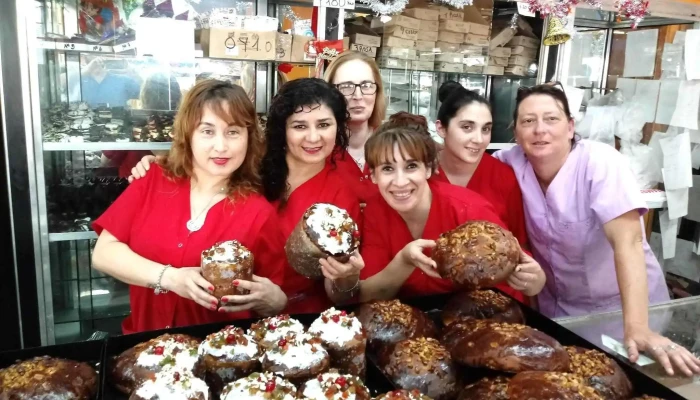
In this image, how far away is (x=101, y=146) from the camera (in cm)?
280

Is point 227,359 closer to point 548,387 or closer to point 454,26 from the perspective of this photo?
point 548,387

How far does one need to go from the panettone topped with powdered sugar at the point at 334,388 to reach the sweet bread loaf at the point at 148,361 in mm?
266

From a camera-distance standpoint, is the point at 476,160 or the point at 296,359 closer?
the point at 296,359

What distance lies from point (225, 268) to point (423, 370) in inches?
24.4

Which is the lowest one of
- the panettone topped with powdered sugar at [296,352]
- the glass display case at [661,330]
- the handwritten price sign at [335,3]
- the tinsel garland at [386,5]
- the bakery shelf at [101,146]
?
the glass display case at [661,330]

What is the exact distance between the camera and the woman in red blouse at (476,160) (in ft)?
7.11

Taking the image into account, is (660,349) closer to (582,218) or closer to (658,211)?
(582,218)

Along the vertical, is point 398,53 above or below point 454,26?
below

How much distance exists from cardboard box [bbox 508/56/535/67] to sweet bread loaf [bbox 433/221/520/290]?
270 centimetres

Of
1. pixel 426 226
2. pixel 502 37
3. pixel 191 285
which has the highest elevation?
pixel 502 37

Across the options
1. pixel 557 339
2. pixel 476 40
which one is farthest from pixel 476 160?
pixel 476 40

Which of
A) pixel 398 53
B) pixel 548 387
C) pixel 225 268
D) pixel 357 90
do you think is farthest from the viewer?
pixel 398 53

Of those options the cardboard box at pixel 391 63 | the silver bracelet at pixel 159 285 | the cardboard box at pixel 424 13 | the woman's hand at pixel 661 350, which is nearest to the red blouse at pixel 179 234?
the silver bracelet at pixel 159 285

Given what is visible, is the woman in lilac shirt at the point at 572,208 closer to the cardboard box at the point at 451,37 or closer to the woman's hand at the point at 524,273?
the woman's hand at the point at 524,273
